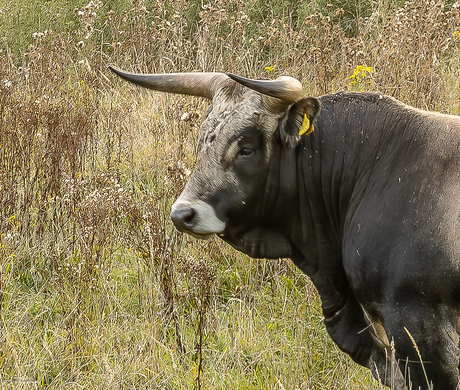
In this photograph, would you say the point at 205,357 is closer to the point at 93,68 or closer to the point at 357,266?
the point at 357,266

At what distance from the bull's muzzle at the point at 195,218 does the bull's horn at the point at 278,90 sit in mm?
527

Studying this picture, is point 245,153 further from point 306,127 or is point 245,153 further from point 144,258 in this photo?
point 144,258

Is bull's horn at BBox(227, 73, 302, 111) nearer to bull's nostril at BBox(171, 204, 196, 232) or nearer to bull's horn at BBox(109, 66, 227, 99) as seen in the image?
bull's horn at BBox(109, 66, 227, 99)

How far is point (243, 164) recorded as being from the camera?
2834mm

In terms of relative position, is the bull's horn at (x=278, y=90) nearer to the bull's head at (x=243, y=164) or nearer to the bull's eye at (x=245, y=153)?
the bull's head at (x=243, y=164)

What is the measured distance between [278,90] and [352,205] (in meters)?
0.59

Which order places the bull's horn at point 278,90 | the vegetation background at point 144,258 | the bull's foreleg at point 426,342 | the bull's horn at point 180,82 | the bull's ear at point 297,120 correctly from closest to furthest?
the bull's foreleg at point 426,342
the bull's horn at point 278,90
the bull's ear at point 297,120
the bull's horn at point 180,82
the vegetation background at point 144,258

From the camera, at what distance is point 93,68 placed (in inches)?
303

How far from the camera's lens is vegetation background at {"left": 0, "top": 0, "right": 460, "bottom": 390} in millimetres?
3393

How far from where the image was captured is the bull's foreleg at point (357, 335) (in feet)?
9.34

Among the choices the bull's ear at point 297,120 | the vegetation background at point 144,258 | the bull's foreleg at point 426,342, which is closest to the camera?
the bull's foreleg at point 426,342

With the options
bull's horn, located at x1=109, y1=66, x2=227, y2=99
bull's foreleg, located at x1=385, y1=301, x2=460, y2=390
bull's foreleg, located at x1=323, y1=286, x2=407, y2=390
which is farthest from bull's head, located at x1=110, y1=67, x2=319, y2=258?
bull's foreleg, located at x1=385, y1=301, x2=460, y2=390

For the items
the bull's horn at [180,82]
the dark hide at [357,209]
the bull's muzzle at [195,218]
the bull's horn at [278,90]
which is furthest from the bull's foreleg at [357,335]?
the bull's horn at [180,82]

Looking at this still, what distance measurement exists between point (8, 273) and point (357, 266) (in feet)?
8.42
